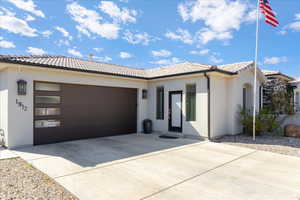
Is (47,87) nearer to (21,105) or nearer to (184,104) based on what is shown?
(21,105)

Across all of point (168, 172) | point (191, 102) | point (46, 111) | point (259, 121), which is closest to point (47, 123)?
point (46, 111)

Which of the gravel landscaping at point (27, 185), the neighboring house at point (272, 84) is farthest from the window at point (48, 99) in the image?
the neighboring house at point (272, 84)

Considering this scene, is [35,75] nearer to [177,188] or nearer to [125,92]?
→ [125,92]

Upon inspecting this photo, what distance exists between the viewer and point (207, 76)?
26.2 ft

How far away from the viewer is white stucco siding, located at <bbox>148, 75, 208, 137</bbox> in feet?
27.0

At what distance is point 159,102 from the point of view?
33.7 feet

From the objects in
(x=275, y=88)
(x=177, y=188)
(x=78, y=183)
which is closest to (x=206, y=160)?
(x=177, y=188)

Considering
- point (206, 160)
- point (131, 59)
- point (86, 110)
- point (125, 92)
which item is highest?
point (131, 59)

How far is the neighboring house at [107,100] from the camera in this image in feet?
21.6

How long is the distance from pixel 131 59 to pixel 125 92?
32.4 ft

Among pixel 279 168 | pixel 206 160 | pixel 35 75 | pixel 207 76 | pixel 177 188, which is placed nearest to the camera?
pixel 177 188

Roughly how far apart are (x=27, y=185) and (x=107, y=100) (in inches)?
230

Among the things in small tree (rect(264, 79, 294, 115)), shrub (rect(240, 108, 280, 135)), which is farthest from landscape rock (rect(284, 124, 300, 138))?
small tree (rect(264, 79, 294, 115))

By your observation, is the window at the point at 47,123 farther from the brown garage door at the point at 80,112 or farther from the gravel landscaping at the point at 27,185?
the gravel landscaping at the point at 27,185
